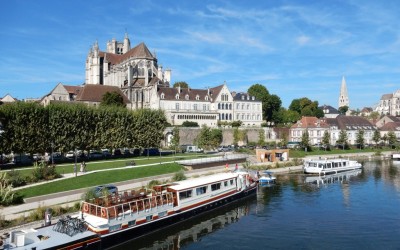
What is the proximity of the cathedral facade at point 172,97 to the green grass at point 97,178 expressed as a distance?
3934cm

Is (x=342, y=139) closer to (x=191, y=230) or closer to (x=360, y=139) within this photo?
(x=360, y=139)

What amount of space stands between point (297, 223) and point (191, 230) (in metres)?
8.05

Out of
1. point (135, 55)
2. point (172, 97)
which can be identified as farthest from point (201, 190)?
point (135, 55)

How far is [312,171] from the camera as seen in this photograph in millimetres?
52750

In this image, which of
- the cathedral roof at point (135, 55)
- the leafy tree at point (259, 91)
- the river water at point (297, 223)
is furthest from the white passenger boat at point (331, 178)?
the cathedral roof at point (135, 55)

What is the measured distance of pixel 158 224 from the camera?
2620 centimetres

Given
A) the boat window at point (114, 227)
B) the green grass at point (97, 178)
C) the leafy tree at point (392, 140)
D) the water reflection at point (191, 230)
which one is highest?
the leafy tree at point (392, 140)

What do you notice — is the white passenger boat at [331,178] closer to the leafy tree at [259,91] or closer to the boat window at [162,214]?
the boat window at [162,214]

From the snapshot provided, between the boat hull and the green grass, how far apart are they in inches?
379

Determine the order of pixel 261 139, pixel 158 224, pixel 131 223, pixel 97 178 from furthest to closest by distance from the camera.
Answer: pixel 261 139 < pixel 97 178 < pixel 158 224 < pixel 131 223

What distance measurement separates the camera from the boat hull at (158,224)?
2262 cm

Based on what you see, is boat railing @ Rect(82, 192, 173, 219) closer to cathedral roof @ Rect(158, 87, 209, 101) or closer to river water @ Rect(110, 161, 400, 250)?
river water @ Rect(110, 161, 400, 250)

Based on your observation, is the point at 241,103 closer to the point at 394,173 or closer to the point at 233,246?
the point at 394,173

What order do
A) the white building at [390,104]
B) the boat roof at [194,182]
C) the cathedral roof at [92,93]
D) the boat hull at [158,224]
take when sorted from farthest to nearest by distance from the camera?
the white building at [390,104]
the cathedral roof at [92,93]
the boat roof at [194,182]
the boat hull at [158,224]
